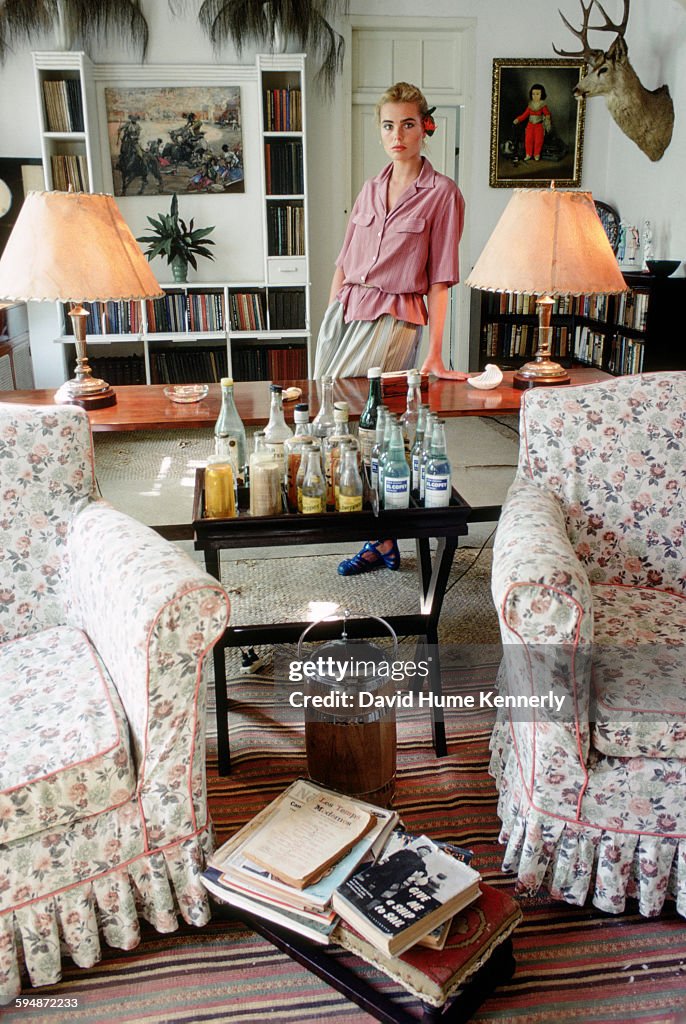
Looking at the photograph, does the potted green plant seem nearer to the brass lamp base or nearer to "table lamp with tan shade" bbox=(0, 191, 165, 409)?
"table lamp with tan shade" bbox=(0, 191, 165, 409)

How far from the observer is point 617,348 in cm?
504

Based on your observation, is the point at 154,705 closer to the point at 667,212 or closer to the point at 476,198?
the point at 667,212

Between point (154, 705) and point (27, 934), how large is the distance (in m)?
0.44

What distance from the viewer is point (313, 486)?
6.40 feet

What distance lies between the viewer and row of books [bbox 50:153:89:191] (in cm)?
490

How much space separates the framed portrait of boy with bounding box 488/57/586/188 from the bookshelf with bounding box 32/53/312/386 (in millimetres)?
1282

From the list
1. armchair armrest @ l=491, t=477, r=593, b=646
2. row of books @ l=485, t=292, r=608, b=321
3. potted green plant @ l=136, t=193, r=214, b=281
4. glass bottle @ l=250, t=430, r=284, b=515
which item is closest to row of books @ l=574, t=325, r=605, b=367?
row of books @ l=485, t=292, r=608, b=321

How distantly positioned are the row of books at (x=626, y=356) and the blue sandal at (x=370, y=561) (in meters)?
2.26

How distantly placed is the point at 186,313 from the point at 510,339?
210 cm

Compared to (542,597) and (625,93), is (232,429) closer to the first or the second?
(542,597)

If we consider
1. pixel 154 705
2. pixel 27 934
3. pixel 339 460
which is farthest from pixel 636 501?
pixel 27 934

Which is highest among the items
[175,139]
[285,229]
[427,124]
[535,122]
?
[535,122]

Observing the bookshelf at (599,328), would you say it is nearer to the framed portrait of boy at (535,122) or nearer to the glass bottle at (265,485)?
the framed portrait of boy at (535,122)

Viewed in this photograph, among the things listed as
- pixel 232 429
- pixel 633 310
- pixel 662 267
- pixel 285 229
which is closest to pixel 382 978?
pixel 232 429
